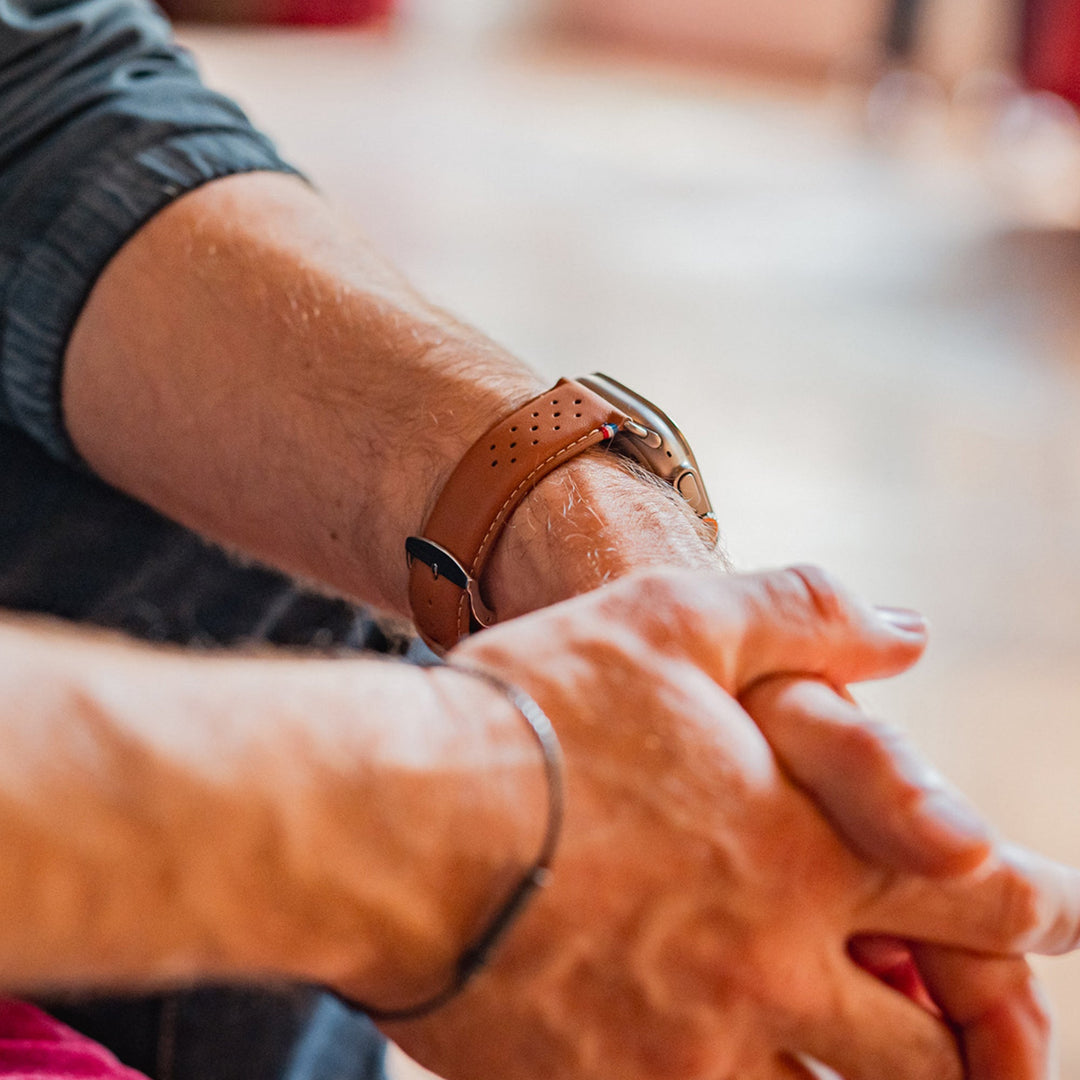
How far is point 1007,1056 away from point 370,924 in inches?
11.5

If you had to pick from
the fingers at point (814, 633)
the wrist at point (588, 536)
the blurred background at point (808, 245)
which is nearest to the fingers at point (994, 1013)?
the fingers at point (814, 633)

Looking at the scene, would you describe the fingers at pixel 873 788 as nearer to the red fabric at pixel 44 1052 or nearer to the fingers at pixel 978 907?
the fingers at pixel 978 907

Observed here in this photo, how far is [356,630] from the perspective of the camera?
2.97 ft

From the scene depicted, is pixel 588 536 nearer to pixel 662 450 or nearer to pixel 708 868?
pixel 662 450

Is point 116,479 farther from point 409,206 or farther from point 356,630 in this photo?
point 409,206

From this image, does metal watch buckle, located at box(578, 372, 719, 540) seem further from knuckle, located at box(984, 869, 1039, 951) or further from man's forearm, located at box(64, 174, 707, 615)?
knuckle, located at box(984, 869, 1039, 951)

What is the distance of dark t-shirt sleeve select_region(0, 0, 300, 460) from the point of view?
0.83 m

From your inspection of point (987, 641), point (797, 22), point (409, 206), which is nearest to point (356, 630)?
point (987, 641)

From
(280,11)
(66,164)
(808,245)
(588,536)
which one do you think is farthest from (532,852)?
(280,11)

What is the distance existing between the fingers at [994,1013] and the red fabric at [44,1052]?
15.5 inches

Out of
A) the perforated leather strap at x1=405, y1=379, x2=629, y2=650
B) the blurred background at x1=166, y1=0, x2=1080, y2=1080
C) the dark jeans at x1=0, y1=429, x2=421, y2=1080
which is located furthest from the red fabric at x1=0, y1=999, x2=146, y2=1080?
the blurred background at x1=166, y1=0, x2=1080, y2=1080

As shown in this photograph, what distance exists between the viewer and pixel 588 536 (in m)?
0.70

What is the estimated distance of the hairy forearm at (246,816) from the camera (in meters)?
0.41

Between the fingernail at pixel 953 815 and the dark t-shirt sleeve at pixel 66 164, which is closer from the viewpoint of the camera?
the fingernail at pixel 953 815
